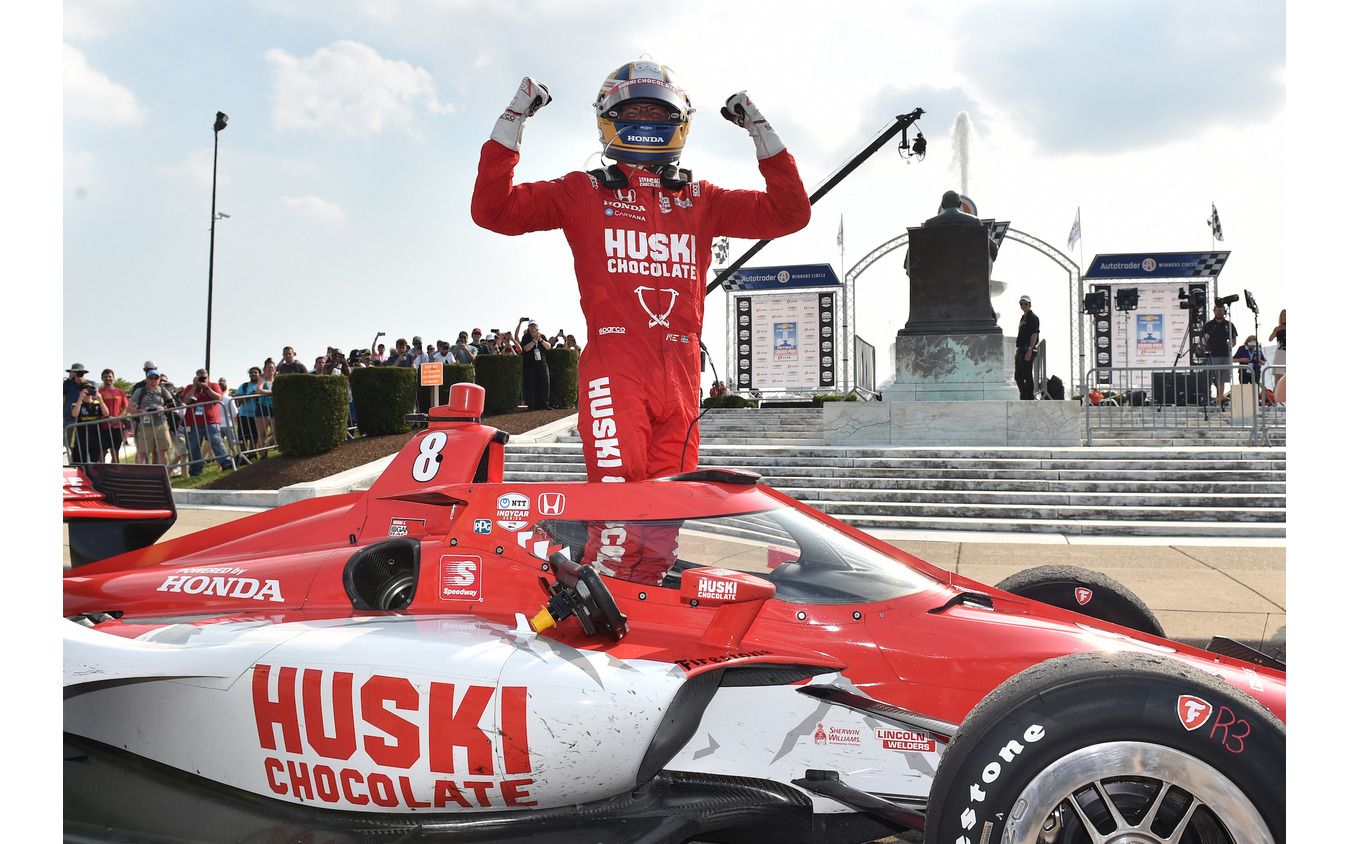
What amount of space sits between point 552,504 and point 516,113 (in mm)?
1705

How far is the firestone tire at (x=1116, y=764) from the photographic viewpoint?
5.93ft

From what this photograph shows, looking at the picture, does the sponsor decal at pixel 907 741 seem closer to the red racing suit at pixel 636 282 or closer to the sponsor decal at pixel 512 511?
the sponsor decal at pixel 512 511

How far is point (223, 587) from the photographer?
3.17 meters

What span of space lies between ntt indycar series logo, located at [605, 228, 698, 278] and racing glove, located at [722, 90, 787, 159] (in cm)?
52

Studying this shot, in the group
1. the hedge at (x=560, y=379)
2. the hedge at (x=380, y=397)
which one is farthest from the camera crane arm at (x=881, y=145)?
the hedge at (x=380, y=397)

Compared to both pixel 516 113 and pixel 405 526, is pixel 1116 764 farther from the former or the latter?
pixel 516 113

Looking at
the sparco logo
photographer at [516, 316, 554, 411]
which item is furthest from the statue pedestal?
the sparco logo

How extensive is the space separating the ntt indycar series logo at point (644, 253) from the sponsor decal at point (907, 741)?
216cm

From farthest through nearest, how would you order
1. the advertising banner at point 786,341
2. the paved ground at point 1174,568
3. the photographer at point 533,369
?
1. the advertising banner at point 786,341
2. the photographer at point 533,369
3. the paved ground at point 1174,568

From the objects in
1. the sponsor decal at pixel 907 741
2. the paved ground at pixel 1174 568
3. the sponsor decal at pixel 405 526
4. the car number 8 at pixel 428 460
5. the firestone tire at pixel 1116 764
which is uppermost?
the car number 8 at pixel 428 460

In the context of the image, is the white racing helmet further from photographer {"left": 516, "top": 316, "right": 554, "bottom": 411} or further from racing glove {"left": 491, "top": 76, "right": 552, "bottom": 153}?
photographer {"left": 516, "top": 316, "right": 554, "bottom": 411}

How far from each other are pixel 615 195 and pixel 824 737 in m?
2.42

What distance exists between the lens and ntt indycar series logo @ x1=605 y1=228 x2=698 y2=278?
384 cm

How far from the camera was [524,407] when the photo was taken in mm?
18344
